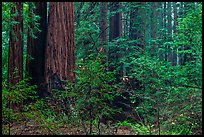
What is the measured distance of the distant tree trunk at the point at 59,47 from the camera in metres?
10.9

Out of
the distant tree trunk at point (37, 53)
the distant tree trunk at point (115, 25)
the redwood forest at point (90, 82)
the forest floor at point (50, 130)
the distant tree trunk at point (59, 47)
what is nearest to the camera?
the redwood forest at point (90, 82)

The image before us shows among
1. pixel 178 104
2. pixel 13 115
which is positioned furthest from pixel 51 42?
pixel 178 104

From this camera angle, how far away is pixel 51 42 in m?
11.1

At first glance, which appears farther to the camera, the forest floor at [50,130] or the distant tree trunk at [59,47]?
the distant tree trunk at [59,47]

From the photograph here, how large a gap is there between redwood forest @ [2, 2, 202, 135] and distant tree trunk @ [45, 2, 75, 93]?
33 mm

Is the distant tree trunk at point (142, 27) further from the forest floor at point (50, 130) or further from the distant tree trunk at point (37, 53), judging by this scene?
the forest floor at point (50, 130)

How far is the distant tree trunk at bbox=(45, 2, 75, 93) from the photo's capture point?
10938 millimetres

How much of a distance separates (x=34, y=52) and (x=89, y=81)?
534 cm

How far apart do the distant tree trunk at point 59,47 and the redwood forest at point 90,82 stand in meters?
0.03

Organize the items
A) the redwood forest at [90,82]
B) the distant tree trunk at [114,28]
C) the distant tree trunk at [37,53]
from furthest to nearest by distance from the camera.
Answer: the distant tree trunk at [114,28] < the distant tree trunk at [37,53] < the redwood forest at [90,82]

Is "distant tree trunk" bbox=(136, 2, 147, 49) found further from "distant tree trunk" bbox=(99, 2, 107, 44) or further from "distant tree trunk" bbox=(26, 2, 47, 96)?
"distant tree trunk" bbox=(26, 2, 47, 96)

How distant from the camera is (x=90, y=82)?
6883mm

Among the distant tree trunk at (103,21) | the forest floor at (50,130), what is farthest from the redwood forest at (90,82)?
the distant tree trunk at (103,21)

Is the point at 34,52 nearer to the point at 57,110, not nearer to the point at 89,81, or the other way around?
the point at 57,110
